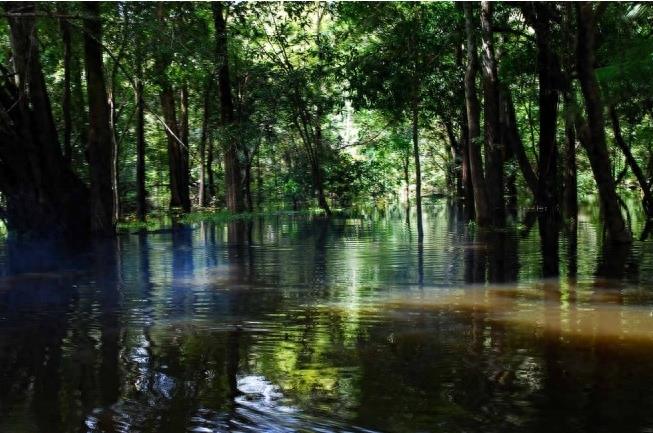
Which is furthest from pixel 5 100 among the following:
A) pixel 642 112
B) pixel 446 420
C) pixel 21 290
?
pixel 642 112

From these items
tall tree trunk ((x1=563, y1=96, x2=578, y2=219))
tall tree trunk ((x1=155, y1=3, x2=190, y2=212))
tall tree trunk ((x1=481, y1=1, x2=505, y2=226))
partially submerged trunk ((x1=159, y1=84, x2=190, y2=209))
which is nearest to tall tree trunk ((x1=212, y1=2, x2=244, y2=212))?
tall tree trunk ((x1=155, y1=3, x2=190, y2=212))

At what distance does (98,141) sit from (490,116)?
1146 cm

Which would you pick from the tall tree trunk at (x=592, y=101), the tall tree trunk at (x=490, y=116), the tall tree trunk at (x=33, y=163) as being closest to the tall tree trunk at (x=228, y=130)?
→ the tall tree trunk at (x=33, y=163)

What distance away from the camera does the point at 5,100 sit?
771 inches

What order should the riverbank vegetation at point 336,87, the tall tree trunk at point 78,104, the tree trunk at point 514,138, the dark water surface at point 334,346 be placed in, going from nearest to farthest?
the dark water surface at point 334,346, the riverbank vegetation at point 336,87, the tree trunk at point 514,138, the tall tree trunk at point 78,104

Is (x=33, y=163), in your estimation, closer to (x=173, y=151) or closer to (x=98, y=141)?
(x=98, y=141)

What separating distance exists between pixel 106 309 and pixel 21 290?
2576 mm

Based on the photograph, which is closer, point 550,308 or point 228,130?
point 550,308

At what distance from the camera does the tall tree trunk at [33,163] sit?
765 inches

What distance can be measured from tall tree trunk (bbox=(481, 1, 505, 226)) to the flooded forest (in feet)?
0.26

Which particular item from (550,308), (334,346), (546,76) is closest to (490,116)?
(546,76)

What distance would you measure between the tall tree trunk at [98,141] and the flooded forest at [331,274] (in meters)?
0.07

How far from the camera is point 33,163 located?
20.1m

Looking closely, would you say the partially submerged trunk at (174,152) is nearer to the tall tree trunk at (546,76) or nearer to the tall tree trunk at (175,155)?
the tall tree trunk at (175,155)
